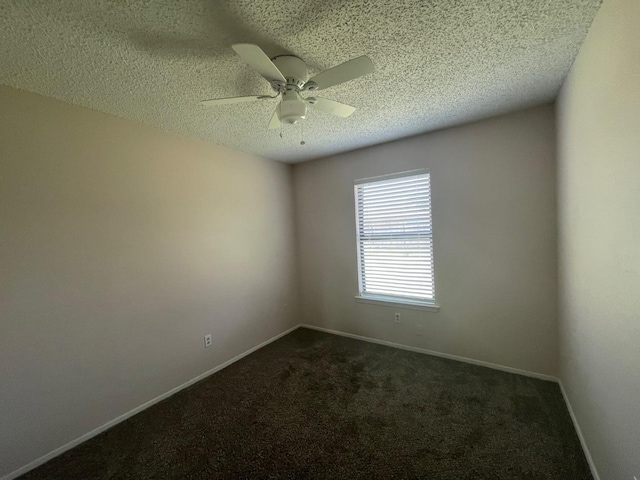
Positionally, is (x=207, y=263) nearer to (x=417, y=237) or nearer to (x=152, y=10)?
(x=152, y=10)

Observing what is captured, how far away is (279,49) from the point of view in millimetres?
1384

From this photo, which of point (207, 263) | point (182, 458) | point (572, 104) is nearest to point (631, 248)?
point (572, 104)

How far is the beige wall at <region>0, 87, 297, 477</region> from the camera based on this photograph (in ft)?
5.23

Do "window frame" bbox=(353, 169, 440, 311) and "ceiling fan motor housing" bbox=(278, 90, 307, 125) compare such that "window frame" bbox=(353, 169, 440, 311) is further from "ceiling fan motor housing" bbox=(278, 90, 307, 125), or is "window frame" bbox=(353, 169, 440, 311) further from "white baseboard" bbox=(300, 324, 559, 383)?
"ceiling fan motor housing" bbox=(278, 90, 307, 125)

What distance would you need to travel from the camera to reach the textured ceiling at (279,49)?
3.75 ft

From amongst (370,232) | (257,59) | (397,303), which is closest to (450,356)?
(397,303)

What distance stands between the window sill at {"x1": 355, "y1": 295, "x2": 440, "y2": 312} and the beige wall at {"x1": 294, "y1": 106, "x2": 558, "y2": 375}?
6cm

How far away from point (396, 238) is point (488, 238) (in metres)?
0.93

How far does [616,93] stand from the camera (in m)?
1.07

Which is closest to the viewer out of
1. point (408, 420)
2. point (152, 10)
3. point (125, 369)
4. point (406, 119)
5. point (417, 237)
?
point (152, 10)

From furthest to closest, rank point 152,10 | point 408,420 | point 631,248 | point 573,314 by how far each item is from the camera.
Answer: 1. point 408,420
2. point 573,314
3. point 152,10
4. point 631,248

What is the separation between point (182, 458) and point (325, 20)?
2.69 m

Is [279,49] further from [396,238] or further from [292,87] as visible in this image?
[396,238]

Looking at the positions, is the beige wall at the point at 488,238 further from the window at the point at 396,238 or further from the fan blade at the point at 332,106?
the fan blade at the point at 332,106
